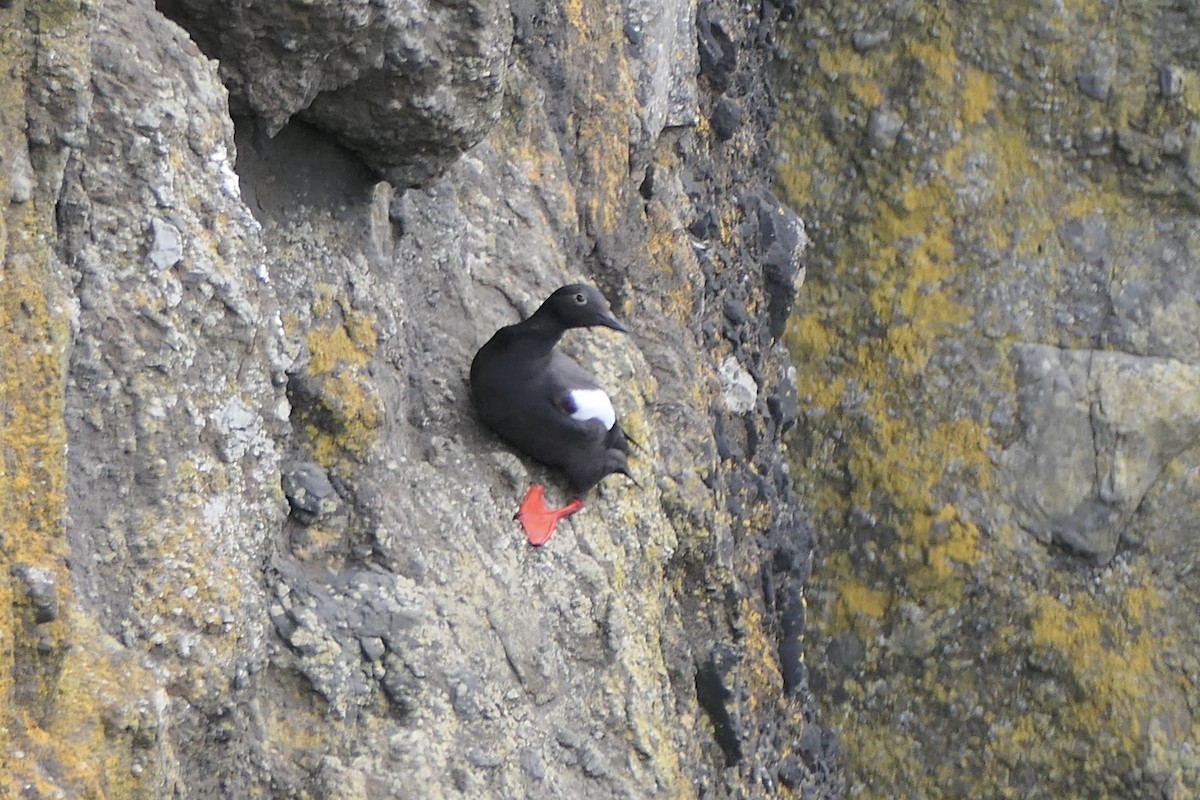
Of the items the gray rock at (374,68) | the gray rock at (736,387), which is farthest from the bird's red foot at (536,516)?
the gray rock at (736,387)

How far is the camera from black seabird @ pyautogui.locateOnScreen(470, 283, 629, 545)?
176 inches

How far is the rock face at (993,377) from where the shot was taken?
26.0ft

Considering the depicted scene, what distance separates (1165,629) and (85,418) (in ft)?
22.3

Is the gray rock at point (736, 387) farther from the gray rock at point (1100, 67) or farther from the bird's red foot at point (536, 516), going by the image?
the gray rock at point (1100, 67)

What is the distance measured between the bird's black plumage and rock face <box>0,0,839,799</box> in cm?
10

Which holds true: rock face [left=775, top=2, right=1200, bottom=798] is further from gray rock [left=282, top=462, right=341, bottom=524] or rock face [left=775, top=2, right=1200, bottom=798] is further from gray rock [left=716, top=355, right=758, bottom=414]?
gray rock [left=282, top=462, right=341, bottom=524]

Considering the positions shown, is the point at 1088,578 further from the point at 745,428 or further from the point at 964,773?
the point at 745,428

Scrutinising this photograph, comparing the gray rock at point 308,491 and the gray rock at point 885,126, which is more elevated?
the gray rock at point 308,491

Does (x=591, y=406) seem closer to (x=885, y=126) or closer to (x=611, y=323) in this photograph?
(x=611, y=323)

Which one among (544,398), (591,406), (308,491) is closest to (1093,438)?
(591,406)

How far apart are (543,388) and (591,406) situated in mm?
242

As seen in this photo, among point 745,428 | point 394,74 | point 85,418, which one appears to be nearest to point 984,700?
point 745,428

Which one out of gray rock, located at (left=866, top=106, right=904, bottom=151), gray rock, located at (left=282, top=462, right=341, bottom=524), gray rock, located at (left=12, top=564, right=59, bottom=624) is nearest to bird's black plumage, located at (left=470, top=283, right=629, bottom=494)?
gray rock, located at (left=282, top=462, right=341, bottom=524)

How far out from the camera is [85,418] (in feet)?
9.23
